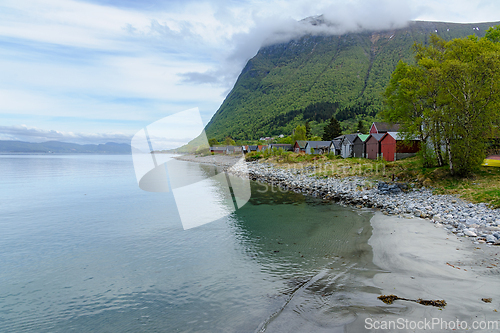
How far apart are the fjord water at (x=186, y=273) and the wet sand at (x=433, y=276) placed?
2.41ft

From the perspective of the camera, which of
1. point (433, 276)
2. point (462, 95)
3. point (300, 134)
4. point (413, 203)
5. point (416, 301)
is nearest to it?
point (416, 301)

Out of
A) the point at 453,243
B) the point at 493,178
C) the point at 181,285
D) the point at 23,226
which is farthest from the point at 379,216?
the point at 23,226

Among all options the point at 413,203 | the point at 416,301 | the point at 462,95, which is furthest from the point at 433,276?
the point at 462,95

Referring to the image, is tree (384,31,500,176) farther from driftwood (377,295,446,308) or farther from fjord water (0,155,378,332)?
driftwood (377,295,446,308)

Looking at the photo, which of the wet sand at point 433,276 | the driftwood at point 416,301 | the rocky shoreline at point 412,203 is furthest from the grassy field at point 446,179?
the driftwood at point 416,301

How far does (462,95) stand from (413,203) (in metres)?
9.52

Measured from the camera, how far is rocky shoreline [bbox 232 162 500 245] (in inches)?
546

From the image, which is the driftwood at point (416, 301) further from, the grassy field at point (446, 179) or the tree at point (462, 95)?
the tree at point (462, 95)

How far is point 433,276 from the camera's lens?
974 centimetres

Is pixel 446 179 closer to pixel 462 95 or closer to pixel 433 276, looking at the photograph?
pixel 462 95

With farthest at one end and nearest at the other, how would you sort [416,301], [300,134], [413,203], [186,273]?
[300,134] < [413,203] < [186,273] < [416,301]

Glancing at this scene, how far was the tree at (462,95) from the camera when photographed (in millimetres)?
19922

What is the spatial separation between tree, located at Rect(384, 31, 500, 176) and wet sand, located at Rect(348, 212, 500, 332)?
32.7 ft

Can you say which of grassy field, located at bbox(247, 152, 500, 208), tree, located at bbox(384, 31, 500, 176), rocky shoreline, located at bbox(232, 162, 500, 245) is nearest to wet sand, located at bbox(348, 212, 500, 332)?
rocky shoreline, located at bbox(232, 162, 500, 245)
